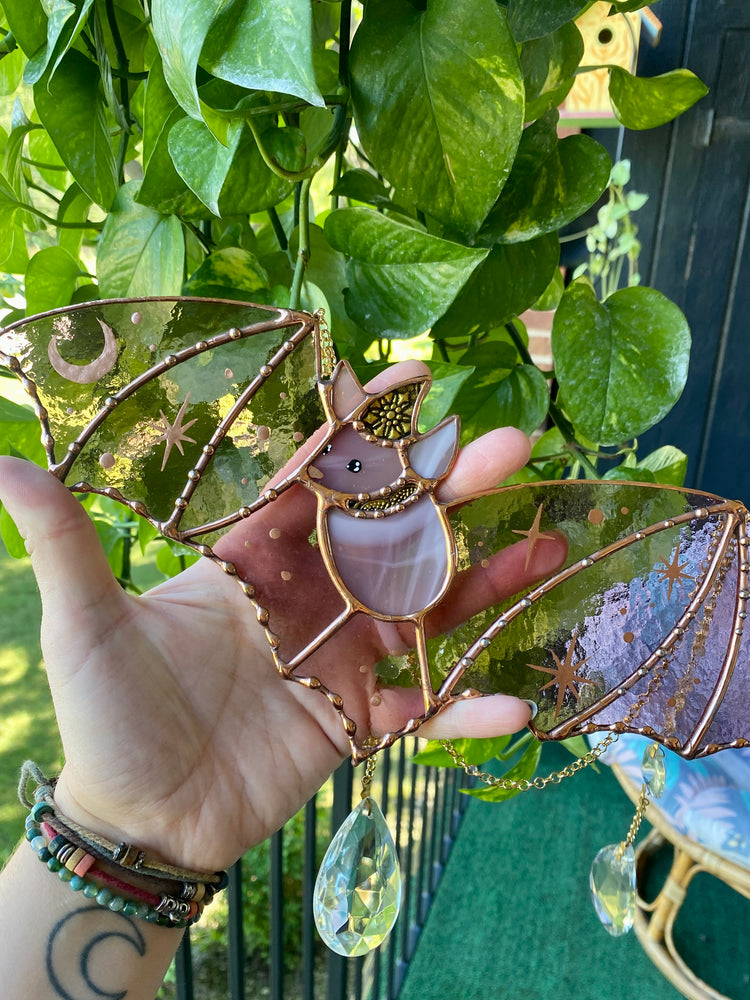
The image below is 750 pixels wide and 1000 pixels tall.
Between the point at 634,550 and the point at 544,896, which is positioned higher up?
the point at 634,550

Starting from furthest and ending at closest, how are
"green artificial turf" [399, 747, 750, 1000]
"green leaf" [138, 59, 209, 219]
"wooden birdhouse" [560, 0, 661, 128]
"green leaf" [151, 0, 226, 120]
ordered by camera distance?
"green artificial turf" [399, 747, 750, 1000] < "wooden birdhouse" [560, 0, 661, 128] < "green leaf" [138, 59, 209, 219] < "green leaf" [151, 0, 226, 120]

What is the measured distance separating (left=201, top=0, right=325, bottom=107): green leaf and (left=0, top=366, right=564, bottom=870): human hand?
0.18m

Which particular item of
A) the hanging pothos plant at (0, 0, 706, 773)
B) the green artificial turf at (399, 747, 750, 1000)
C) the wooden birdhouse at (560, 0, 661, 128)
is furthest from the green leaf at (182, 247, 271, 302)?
the green artificial turf at (399, 747, 750, 1000)

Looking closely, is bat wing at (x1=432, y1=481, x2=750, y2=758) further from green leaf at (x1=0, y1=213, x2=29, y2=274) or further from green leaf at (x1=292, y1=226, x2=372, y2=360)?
green leaf at (x1=0, y1=213, x2=29, y2=274)

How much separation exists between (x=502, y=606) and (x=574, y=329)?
0.53 feet

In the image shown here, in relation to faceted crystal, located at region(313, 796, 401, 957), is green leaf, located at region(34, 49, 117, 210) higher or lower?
higher

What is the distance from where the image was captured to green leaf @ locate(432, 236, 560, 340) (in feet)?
1.23

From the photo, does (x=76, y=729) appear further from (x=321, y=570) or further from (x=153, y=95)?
(x=153, y=95)

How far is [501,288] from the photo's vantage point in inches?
15.0

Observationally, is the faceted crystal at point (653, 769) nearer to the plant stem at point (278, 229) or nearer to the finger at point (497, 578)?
the finger at point (497, 578)

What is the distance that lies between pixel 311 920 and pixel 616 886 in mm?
371

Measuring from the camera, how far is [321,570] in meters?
0.41

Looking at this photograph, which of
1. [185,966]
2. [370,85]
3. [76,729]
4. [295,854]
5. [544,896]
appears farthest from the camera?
[295,854]

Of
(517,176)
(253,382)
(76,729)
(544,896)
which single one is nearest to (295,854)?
(544,896)
